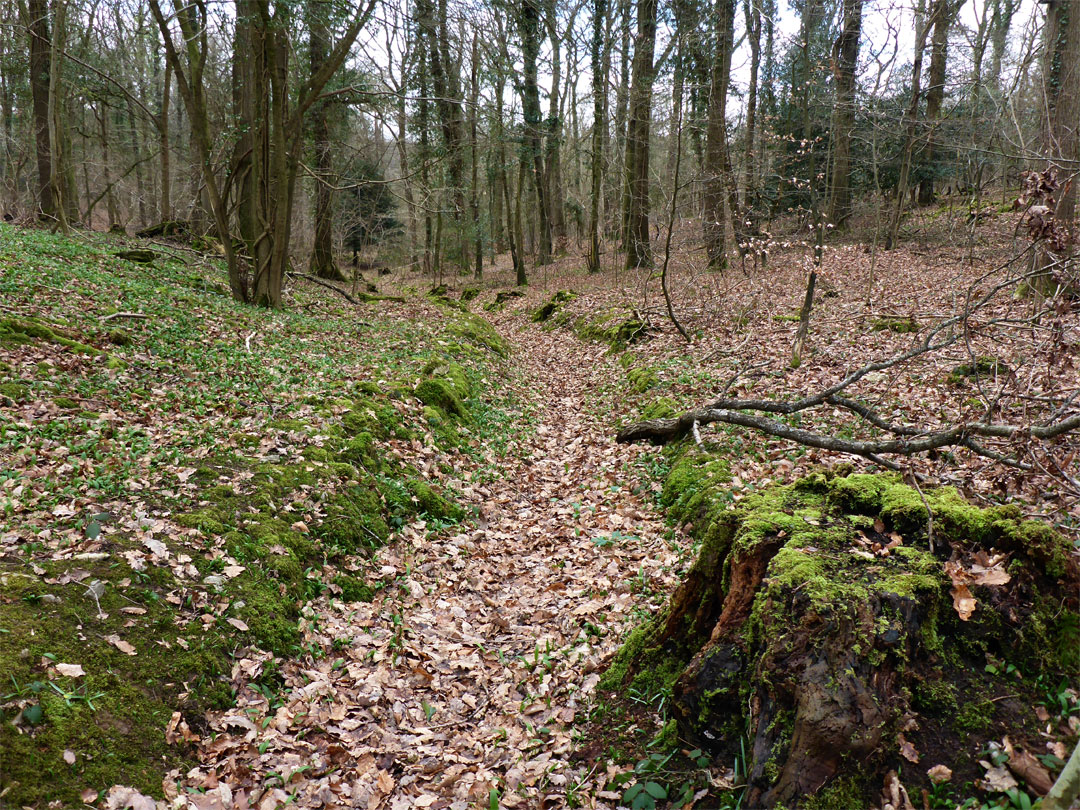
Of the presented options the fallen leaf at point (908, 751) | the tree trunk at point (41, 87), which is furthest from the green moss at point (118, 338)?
the tree trunk at point (41, 87)

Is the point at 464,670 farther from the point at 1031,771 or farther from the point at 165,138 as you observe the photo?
the point at 165,138

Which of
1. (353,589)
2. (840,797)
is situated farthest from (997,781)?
(353,589)

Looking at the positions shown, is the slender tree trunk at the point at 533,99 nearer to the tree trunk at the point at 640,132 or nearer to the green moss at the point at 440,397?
the tree trunk at the point at 640,132

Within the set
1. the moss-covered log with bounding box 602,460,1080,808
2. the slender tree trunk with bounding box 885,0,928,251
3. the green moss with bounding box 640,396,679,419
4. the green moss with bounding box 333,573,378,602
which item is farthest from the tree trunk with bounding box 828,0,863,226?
the green moss with bounding box 333,573,378,602

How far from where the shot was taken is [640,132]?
22109 mm

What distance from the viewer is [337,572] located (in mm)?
5098

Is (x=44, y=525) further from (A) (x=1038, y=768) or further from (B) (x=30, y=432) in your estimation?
(A) (x=1038, y=768)

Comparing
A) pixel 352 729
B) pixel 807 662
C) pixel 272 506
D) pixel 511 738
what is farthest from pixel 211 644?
pixel 807 662

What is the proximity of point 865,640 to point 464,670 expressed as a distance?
2.84 metres

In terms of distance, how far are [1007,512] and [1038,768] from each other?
130 centimetres

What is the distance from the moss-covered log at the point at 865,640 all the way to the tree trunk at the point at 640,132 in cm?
1769

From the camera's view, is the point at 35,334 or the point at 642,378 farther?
the point at 642,378

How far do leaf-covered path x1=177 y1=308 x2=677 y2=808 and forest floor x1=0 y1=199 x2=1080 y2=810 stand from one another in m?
0.02

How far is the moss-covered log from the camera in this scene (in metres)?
2.54
